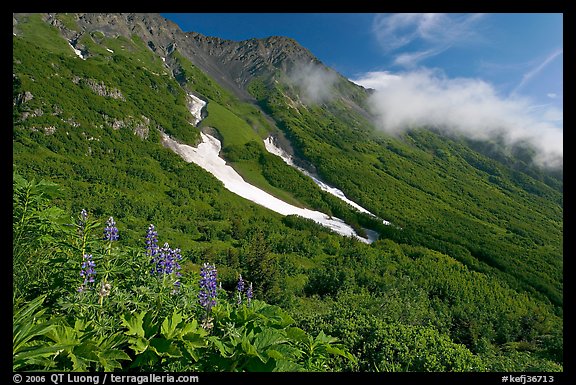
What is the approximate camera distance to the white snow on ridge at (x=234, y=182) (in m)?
88.2

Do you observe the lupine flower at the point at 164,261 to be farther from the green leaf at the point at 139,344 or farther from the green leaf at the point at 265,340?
the green leaf at the point at 265,340

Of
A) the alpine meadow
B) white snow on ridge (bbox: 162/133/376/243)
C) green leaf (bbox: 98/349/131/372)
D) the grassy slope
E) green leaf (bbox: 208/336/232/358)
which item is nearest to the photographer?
green leaf (bbox: 98/349/131/372)

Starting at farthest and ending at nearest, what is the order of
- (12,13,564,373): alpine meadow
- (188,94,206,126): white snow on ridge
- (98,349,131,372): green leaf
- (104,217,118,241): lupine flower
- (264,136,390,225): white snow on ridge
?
(188,94,206,126): white snow on ridge
(264,136,390,225): white snow on ridge
(104,217,118,241): lupine flower
(12,13,564,373): alpine meadow
(98,349,131,372): green leaf

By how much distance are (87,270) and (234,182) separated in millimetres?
96231

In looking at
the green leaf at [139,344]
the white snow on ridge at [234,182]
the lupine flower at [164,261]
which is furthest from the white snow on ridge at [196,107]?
the green leaf at [139,344]

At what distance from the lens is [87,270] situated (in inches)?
147

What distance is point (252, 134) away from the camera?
457ft

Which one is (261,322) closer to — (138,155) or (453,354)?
(453,354)

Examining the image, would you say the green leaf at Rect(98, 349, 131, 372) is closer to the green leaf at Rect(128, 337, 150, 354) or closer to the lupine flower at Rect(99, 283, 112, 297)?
the green leaf at Rect(128, 337, 150, 354)

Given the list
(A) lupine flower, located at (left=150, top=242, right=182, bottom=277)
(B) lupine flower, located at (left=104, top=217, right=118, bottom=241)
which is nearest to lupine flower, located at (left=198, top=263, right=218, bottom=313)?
(A) lupine flower, located at (left=150, top=242, right=182, bottom=277)

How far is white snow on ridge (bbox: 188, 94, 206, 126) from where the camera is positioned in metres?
136

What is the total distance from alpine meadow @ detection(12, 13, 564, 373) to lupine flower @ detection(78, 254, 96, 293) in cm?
2

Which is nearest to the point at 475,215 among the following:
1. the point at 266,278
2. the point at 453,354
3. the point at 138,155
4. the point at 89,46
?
the point at 138,155
